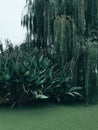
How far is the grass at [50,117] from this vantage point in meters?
5.96

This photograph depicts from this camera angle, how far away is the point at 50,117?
21.9 ft

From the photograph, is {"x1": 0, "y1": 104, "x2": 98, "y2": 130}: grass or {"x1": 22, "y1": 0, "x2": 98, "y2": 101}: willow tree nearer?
{"x1": 0, "y1": 104, "x2": 98, "y2": 130}: grass

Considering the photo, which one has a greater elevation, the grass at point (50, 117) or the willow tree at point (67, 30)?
the willow tree at point (67, 30)

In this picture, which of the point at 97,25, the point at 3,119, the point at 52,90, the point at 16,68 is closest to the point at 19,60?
the point at 16,68

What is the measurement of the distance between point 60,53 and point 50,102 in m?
1.55

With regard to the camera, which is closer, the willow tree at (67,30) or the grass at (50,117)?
the grass at (50,117)

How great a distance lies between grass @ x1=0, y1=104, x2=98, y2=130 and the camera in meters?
5.96

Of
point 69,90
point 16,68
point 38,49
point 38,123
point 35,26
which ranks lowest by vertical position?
point 38,123

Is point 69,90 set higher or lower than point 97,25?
lower

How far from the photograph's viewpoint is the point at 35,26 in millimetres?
9562

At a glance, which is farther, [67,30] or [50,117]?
[67,30]

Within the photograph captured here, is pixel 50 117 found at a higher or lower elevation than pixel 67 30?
lower

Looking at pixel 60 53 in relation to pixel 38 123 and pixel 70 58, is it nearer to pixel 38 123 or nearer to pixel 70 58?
pixel 70 58

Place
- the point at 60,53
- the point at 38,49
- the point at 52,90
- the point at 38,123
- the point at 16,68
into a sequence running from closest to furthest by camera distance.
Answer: the point at 38,123 → the point at 16,68 → the point at 52,90 → the point at 60,53 → the point at 38,49
